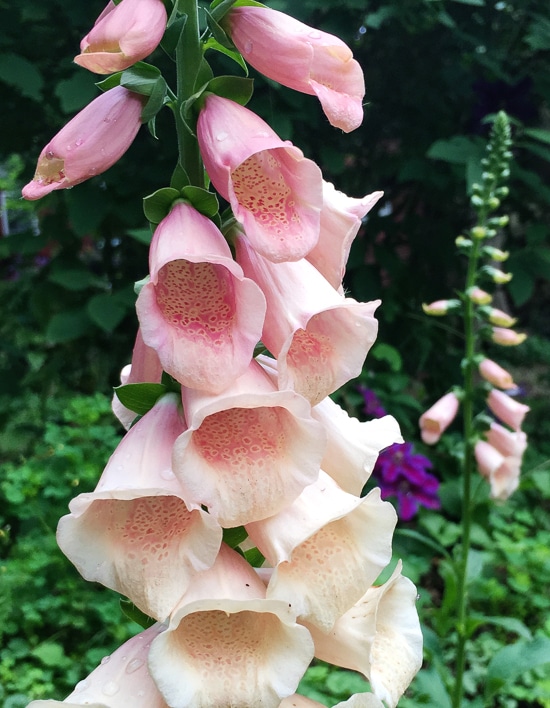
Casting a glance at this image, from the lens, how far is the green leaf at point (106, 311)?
181 centimetres

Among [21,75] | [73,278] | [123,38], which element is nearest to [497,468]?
[123,38]

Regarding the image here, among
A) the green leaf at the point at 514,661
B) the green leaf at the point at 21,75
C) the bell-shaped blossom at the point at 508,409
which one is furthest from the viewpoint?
the green leaf at the point at 21,75

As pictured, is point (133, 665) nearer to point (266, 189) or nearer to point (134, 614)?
point (134, 614)

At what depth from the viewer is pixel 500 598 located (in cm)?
187

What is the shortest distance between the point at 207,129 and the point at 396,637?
507 millimetres

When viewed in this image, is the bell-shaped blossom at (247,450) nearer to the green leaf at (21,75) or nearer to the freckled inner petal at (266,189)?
the freckled inner petal at (266,189)

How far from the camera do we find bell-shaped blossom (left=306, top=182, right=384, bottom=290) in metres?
0.57

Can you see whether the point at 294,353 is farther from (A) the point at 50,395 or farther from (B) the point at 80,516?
(A) the point at 50,395

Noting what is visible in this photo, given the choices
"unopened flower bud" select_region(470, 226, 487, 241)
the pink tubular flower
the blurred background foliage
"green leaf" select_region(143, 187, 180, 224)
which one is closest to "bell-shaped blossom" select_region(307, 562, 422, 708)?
"green leaf" select_region(143, 187, 180, 224)

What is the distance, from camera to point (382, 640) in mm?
626

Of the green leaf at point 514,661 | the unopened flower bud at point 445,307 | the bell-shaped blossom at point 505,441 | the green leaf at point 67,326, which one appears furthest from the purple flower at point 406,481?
the green leaf at point 67,326

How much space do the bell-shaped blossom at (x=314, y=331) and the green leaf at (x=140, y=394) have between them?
11cm

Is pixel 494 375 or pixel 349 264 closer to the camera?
pixel 494 375

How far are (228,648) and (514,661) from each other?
0.85 metres
